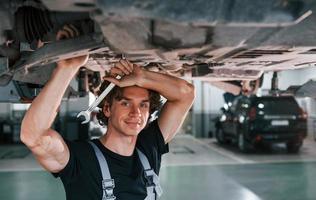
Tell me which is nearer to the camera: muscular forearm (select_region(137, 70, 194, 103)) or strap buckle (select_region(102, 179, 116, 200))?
strap buckle (select_region(102, 179, 116, 200))

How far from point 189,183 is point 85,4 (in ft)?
15.8

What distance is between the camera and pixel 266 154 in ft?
28.1

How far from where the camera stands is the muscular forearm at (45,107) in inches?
63.9

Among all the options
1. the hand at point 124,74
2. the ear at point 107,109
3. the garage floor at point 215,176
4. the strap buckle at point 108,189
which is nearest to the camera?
the strap buckle at point 108,189

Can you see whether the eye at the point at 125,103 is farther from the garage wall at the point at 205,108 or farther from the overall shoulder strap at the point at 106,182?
the garage wall at the point at 205,108

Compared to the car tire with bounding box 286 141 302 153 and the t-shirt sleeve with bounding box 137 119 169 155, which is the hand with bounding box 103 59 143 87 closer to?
the t-shirt sleeve with bounding box 137 119 169 155

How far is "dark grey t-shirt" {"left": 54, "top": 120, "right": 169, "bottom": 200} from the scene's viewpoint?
1.88 metres

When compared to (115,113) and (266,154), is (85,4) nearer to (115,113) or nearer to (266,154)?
(115,113)

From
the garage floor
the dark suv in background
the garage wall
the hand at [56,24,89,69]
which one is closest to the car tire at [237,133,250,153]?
the dark suv in background

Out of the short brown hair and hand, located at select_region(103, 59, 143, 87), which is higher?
hand, located at select_region(103, 59, 143, 87)

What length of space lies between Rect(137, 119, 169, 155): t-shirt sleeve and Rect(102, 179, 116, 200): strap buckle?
0.40m

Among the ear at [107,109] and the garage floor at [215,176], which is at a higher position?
the ear at [107,109]

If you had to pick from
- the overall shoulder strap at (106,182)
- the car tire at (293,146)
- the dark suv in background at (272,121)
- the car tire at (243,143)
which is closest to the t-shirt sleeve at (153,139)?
the overall shoulder strap at (106,182)

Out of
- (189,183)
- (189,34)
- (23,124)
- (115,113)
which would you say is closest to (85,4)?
(189,34)
